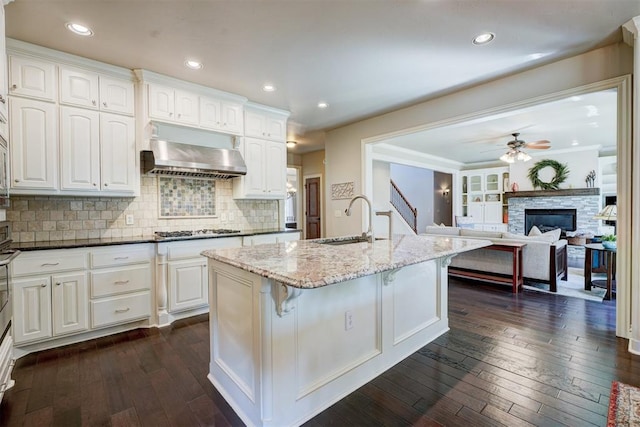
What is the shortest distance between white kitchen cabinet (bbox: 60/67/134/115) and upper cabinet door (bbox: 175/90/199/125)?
459 millimetres

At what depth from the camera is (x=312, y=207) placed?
768 centimetres

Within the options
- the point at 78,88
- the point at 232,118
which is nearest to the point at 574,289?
the point at 232,118

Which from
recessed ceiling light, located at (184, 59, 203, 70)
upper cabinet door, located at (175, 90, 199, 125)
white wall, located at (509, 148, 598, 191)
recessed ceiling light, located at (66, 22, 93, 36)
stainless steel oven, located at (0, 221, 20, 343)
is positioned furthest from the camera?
white wall, located at (509, 148, 598, 191)

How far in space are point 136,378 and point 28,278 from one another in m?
1.32

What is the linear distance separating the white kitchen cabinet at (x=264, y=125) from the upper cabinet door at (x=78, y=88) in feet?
5.57

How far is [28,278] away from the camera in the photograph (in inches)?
98.7

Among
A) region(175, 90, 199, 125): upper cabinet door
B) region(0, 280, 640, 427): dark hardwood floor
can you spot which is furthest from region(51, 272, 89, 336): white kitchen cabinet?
region(175, 90, 199, 125): upper cabinet door

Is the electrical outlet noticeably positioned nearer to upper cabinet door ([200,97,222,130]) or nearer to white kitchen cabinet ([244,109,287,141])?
upper cabinet door ([200,97,222,130])

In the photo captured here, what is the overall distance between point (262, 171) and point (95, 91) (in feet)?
6.72

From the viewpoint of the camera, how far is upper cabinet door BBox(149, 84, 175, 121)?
3.26 m

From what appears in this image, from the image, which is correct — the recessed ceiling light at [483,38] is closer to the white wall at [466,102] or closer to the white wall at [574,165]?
the white wall at [466,102]

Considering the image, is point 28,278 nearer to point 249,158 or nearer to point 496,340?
point 249,158

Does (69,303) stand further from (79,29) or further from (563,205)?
(563,205)

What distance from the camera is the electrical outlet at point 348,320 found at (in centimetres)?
200
